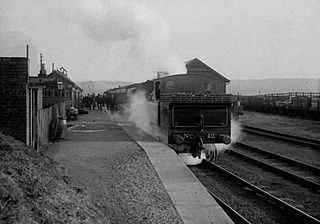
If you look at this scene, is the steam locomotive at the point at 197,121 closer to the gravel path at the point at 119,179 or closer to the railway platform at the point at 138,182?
the railway platform at the point at 138,182

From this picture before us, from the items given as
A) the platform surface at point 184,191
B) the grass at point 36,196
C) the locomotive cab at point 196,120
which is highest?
the locomotive cab at point 196,120

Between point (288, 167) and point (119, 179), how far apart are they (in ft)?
20.7

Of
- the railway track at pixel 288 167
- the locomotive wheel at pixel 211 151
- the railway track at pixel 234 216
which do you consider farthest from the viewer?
the locomotive wheel at pixel 211 151

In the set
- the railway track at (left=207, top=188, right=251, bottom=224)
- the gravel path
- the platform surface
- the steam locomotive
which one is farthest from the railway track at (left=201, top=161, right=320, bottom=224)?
the gravel path

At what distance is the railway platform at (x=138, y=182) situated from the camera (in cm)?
686

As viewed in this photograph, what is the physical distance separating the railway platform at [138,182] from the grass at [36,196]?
57 centimetres

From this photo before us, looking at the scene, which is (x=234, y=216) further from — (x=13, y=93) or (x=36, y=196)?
(x=13, y=93)

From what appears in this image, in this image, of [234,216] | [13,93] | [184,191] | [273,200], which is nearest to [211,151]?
[273,200]

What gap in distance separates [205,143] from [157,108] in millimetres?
2800

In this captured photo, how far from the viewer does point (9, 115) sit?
9.70 metres

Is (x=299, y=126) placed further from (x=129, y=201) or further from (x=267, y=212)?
(x=129, y=201)

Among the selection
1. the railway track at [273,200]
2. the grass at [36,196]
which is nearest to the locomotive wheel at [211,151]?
the railway track at [273,200]

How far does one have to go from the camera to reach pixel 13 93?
9.67m

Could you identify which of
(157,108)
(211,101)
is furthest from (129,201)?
(157,108)
